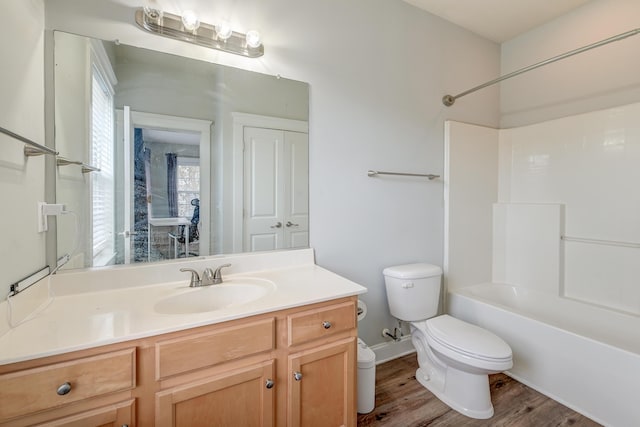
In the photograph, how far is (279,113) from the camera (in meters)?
1.72

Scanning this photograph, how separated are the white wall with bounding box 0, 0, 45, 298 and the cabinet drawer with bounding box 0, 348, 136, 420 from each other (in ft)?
0.92

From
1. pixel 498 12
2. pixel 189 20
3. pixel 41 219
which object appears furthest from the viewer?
pixel 498 12

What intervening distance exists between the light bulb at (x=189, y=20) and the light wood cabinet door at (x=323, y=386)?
156cm

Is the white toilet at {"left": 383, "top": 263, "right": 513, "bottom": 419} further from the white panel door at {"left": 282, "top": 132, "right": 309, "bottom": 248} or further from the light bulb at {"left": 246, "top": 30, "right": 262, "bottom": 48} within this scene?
the light bulb at {"left": 246, "top": 30, "right": 262, "bottom": 48}

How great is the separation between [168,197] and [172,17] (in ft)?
2.80

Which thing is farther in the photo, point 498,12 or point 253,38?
point 498,12

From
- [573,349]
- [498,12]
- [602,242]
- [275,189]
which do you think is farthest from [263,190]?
[602,242]

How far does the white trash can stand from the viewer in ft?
5.31

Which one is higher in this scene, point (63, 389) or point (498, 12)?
point (498, 12)

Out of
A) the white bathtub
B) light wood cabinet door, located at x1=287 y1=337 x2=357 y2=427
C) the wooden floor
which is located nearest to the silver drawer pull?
light wood cabinet door, located at x1=287 y1=337 x2=357 y2=427

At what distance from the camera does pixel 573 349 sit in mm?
1676

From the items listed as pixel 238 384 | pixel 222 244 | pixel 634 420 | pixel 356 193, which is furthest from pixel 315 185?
pixel 634 420

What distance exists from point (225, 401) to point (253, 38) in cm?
165

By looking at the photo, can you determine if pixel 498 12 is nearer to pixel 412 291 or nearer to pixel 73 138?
pixel 412 291
